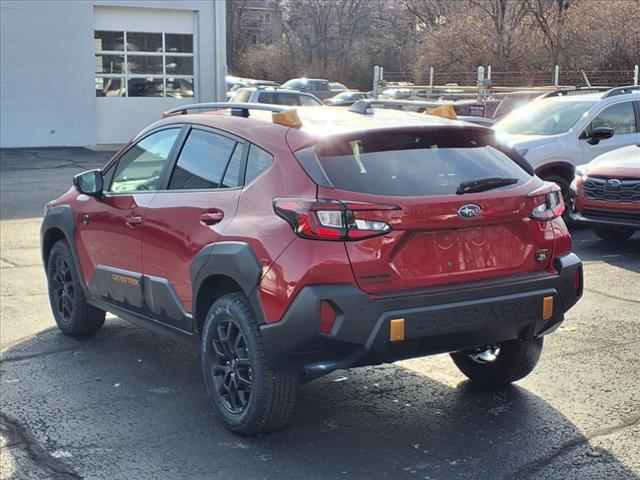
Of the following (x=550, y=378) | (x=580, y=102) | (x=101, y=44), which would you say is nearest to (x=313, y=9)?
(x=101, y=44)

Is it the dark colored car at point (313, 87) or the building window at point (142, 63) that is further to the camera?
the dark colored car at point (313, 87)

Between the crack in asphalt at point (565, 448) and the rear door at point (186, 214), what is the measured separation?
1.99 metres

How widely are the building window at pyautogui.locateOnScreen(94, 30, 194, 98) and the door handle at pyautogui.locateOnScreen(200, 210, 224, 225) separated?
2142cm

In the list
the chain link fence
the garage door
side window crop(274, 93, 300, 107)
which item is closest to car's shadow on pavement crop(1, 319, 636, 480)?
the chain link fence

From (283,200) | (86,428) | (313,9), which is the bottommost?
(86,428)

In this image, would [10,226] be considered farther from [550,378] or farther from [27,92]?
[27,92]

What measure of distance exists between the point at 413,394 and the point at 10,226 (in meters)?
8.50

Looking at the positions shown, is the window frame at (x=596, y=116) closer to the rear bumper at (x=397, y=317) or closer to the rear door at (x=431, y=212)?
the rear door at (x=431, y=212)

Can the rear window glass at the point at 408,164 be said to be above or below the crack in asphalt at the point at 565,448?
above

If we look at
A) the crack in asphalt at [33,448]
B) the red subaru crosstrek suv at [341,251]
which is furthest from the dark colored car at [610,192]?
the crack in asphalt at [33,448]

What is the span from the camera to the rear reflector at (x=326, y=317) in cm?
405

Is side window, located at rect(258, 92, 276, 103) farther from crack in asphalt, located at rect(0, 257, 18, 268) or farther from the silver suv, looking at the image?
crack in asphalt, located at rect(0, 257, 18, 268)

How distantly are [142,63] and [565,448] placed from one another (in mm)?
22786

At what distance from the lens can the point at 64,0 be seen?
79.0 ft
